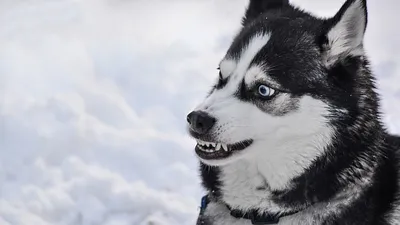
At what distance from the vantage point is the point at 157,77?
19.2ft

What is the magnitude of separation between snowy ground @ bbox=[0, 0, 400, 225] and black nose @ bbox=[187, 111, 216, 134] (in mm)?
1730

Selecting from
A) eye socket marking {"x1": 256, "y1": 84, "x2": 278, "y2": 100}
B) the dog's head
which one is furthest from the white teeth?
eye socket marking {"x1": 256, "y1": 84, "x2": 278, "y2": 100}

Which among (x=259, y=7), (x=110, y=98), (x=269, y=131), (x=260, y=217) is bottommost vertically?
(x=260, y=217)

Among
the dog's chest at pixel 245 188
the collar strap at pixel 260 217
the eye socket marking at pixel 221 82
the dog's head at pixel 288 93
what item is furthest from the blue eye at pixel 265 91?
the collar strap at pixel 260 217

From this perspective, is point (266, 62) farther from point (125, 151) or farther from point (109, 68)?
point (109, 68)

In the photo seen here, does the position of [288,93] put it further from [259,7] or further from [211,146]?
[259,7]

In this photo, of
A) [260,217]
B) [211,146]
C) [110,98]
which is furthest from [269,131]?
[110,98]

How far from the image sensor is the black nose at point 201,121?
282 cm

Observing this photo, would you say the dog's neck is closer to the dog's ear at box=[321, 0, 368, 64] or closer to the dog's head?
the dog's head

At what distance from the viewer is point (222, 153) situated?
9.59 ft

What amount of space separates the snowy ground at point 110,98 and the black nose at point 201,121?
173cm

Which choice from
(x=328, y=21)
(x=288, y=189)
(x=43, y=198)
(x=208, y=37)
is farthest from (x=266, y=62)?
(x=208, y=37)

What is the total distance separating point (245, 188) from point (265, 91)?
1.46ft

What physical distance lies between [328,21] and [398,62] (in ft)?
11.0
